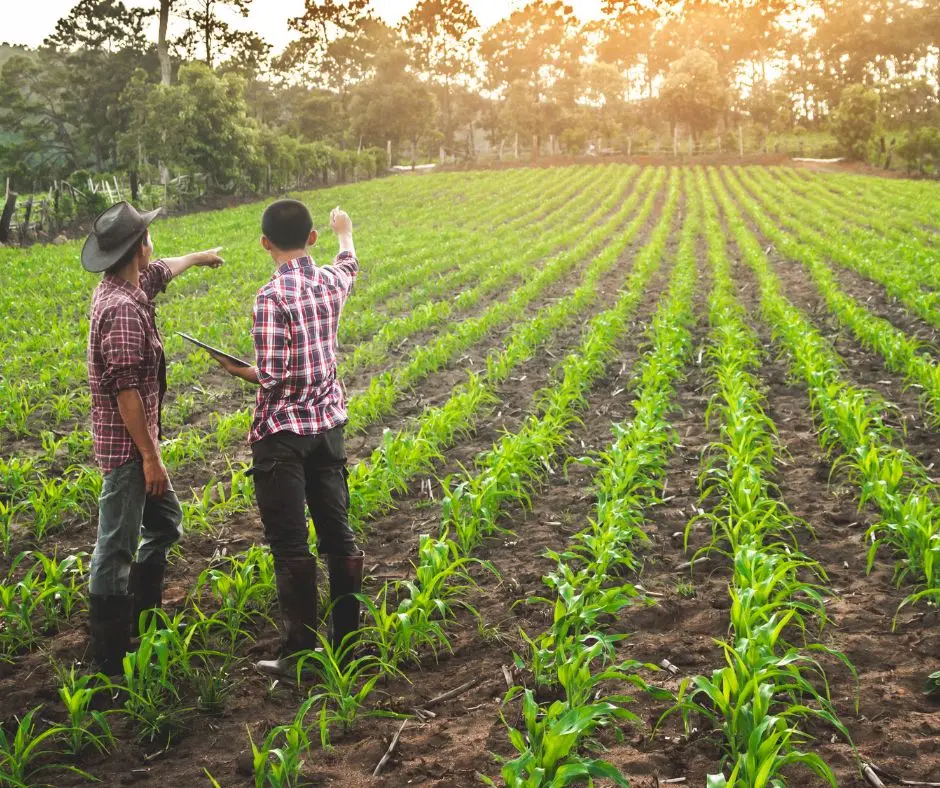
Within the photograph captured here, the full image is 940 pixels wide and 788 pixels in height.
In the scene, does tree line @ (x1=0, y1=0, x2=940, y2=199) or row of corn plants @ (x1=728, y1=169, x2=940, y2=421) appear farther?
tree line @ (x1=0, y1=0, x2=940, y2=199)

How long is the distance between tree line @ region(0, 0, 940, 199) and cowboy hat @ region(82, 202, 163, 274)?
2936 cm

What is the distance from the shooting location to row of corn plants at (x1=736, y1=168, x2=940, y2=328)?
10.3 meters

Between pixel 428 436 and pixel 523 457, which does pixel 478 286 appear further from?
pixel 523 457

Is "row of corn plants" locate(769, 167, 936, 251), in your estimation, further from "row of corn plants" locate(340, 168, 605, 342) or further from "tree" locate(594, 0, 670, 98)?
"tree" locate(594, 0, 670, 98)

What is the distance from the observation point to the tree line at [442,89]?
34.0m

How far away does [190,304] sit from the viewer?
12.8 meters

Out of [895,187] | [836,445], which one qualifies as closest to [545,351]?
[836,445]

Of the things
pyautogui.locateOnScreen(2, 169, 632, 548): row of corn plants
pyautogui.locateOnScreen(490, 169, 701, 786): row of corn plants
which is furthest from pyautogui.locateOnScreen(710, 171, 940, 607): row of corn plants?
pyautogui.locateOnScreen(2, 169, 632, 548): row of corn plants

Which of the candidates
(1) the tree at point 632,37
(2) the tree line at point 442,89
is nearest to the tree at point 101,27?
(2) the tree line at point 442,89

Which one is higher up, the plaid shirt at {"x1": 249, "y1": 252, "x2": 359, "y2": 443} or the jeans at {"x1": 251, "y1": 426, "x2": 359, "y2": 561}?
the plaid shirt at {"x1": 249, "y1": 252, "x2": 359, "y2": 443}

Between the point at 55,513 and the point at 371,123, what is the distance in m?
49.4

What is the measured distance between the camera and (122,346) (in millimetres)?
3156

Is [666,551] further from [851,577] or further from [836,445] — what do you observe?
[836,445]

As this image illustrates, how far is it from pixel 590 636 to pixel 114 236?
2593 mm
